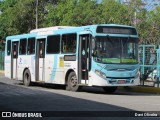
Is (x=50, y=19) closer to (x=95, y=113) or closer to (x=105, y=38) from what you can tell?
(x=105, y=38)

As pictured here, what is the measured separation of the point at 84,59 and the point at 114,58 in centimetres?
142

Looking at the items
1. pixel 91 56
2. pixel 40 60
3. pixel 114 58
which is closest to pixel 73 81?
pixel 91 56

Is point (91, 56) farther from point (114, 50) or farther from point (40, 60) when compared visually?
point (40, 60)

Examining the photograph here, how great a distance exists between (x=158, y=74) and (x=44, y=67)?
587 centimetres

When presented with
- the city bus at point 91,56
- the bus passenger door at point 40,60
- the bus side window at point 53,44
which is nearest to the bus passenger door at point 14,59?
the bus passenger door at point 40,60

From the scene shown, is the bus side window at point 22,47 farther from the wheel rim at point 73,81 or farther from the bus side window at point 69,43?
the wheel rim at point 73,81

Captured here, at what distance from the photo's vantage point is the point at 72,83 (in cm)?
2053

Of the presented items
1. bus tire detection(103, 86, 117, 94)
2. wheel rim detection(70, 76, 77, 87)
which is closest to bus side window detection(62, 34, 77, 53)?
wheel rim detection(70, 76, 77, 87)

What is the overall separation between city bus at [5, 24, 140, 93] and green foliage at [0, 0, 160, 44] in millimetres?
14264

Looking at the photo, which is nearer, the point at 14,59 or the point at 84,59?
the point at 84,59

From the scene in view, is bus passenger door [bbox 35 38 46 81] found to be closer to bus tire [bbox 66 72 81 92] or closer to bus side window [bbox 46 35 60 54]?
bus side window [bbox 46 35 60 54]

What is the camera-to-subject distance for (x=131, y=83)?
63.4 feet

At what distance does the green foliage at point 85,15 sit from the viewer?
36844 millimetres

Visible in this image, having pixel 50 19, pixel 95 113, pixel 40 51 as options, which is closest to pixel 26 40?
pixel 40 51
